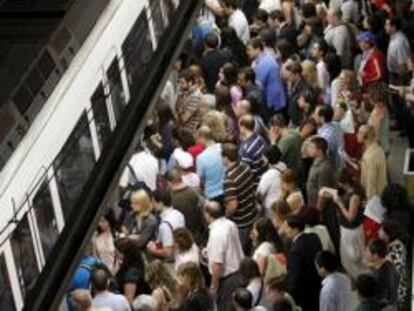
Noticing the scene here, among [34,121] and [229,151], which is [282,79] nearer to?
[229,151]

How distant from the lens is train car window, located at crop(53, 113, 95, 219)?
705 centimetres

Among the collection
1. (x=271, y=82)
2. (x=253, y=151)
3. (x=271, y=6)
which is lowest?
(x=253, y=151)

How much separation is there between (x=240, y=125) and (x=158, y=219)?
1654 millimetres

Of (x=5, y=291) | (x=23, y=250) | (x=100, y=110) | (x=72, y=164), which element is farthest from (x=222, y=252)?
(x=5, y=291)

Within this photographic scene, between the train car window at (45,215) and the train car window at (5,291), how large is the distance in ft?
1.12

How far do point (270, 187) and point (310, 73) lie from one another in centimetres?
236

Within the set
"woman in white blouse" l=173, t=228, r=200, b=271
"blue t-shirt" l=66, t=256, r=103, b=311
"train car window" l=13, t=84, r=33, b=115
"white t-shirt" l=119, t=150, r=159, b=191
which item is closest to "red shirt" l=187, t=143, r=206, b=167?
"white t-shirt" l=119, t=150, r=159, b=191

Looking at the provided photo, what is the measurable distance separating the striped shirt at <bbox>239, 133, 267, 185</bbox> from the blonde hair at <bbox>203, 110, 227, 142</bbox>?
443mm

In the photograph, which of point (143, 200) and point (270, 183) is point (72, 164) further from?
point (270, 183)

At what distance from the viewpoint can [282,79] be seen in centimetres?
1273

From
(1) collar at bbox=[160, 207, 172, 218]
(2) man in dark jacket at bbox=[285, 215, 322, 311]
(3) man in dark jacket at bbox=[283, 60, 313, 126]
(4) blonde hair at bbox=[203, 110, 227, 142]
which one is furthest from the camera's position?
(3) man in dark jacket at bbox=[283, 60, 313, 126]

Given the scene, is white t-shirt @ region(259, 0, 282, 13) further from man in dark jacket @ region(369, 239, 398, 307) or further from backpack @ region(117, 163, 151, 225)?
man in dark jacket @ region(369, 239, 398, 307)

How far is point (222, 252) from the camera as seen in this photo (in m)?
9.37

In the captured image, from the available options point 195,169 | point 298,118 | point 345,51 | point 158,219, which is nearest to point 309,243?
point 158,219
